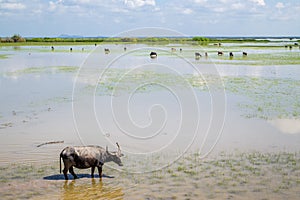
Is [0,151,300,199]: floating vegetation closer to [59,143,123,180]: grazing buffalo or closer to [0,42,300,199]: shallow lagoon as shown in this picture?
[0,42,300,199]: shallow lagoon

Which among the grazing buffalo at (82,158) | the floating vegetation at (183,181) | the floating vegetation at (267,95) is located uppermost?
the floating vegetation at (267,95)

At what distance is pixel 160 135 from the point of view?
11.8 meters

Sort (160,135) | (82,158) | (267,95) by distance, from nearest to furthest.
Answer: (82,158), (160,135), (267,95)

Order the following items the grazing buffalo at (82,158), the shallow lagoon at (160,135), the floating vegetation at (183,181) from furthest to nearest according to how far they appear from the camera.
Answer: the grazing buffalo at (82,158), the shallow lagoon at (160,135), the floating vegetation at (183,181)

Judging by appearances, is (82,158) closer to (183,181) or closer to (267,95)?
(183,181)

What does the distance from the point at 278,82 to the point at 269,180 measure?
1486 cm

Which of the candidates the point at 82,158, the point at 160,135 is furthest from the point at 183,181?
the point at 160,135

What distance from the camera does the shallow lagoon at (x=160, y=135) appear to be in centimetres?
802

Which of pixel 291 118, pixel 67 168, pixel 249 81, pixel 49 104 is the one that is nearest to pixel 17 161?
pixel 67 168

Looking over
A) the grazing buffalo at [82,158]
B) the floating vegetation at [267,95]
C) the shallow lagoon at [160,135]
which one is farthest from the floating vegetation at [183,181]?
the floating vegetation at [267,95]

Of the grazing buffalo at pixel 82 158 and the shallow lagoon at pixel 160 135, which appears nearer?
the shallow lagoon at pixel 160 135

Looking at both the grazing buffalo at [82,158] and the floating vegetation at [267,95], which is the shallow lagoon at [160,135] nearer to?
the floating vegetation at [267,95]

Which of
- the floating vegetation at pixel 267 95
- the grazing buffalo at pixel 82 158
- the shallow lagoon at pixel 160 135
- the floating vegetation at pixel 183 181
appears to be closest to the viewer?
the floating vegetation at pixel 183 181

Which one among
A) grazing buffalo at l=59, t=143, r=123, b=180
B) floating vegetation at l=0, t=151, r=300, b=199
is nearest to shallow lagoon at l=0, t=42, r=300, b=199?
floating vegetation at l=0, t=151, r=300, b=199
